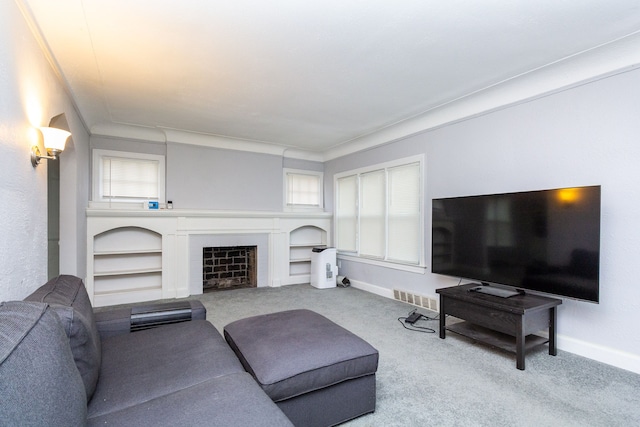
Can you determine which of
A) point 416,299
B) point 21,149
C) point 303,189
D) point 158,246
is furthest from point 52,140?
point 303,189

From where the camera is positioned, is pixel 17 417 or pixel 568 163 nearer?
pixel 17 417

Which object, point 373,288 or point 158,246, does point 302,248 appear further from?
point 158,246

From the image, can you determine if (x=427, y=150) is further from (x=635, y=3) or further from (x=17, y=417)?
(x=17, y=417)

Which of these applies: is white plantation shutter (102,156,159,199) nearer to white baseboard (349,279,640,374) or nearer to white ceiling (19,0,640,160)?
white ceiling (19,0,640,160)

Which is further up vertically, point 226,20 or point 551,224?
point 226,20

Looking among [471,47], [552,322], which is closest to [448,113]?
[471,47]

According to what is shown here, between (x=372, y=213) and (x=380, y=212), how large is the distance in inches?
7.0

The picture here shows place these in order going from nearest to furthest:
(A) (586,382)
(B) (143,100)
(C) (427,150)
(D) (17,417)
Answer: (D) (17,417) → (A) (586,382) → (B) (143,100) → (C) (427,150)

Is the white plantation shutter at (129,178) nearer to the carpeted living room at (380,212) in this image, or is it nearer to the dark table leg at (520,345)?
the carpeted living room at (380,212)

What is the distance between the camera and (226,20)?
83.5 inches

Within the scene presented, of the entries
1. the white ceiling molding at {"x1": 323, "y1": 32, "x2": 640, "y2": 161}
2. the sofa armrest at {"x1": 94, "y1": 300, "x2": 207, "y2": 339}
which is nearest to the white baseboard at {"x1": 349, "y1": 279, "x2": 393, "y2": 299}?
the white ceiling molding at {"x1": 323, "y1": 32, "x2": 640, "y2": 161}

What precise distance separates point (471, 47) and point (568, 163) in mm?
1337

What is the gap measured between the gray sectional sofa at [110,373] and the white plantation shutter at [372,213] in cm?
326

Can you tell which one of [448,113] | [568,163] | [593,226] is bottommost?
[593,226]
